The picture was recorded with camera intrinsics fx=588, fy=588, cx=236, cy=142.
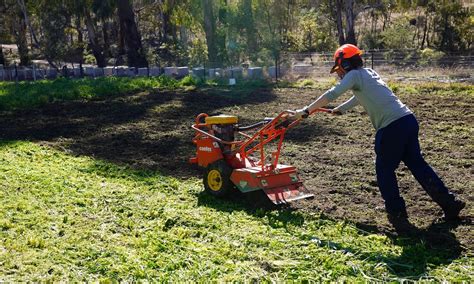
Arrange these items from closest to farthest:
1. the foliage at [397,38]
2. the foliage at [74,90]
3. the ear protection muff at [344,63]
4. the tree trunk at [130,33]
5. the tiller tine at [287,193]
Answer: the ear protection muff at [344,63]
the tiller tine at [287,193]
the foliage at [74,90]
the tree trunk at [130,33]
the foliage at [397,38]

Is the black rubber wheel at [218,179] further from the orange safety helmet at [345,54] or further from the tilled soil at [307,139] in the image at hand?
the orange safety helmet at [345,54]

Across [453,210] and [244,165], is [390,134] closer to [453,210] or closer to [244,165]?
[453,210]

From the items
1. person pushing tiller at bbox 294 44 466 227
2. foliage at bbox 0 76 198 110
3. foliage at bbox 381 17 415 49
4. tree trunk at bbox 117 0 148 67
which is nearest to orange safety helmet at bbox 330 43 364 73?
person pushing tiller at bbox 294 44 466 227

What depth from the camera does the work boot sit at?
18.8 ft

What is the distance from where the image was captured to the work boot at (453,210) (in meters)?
5.73

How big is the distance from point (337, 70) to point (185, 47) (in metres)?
31.2

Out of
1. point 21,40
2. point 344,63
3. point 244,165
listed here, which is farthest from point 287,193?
point 21,40

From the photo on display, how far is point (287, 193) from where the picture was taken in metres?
6.62

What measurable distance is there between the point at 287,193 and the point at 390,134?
140 centimetres

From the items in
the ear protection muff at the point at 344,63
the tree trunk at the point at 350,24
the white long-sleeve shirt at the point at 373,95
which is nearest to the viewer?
the white long-sleeve shirt at the point at 373,95

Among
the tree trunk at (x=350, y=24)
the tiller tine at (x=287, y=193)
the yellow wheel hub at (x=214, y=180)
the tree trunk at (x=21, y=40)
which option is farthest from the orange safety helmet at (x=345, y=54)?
the tree trunk at (x=21, y=40)

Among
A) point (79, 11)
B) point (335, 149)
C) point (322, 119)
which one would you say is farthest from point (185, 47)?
point (335, 149)

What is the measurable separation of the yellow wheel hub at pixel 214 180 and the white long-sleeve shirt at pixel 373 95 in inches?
70.9

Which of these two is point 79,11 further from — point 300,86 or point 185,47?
point 300,86
